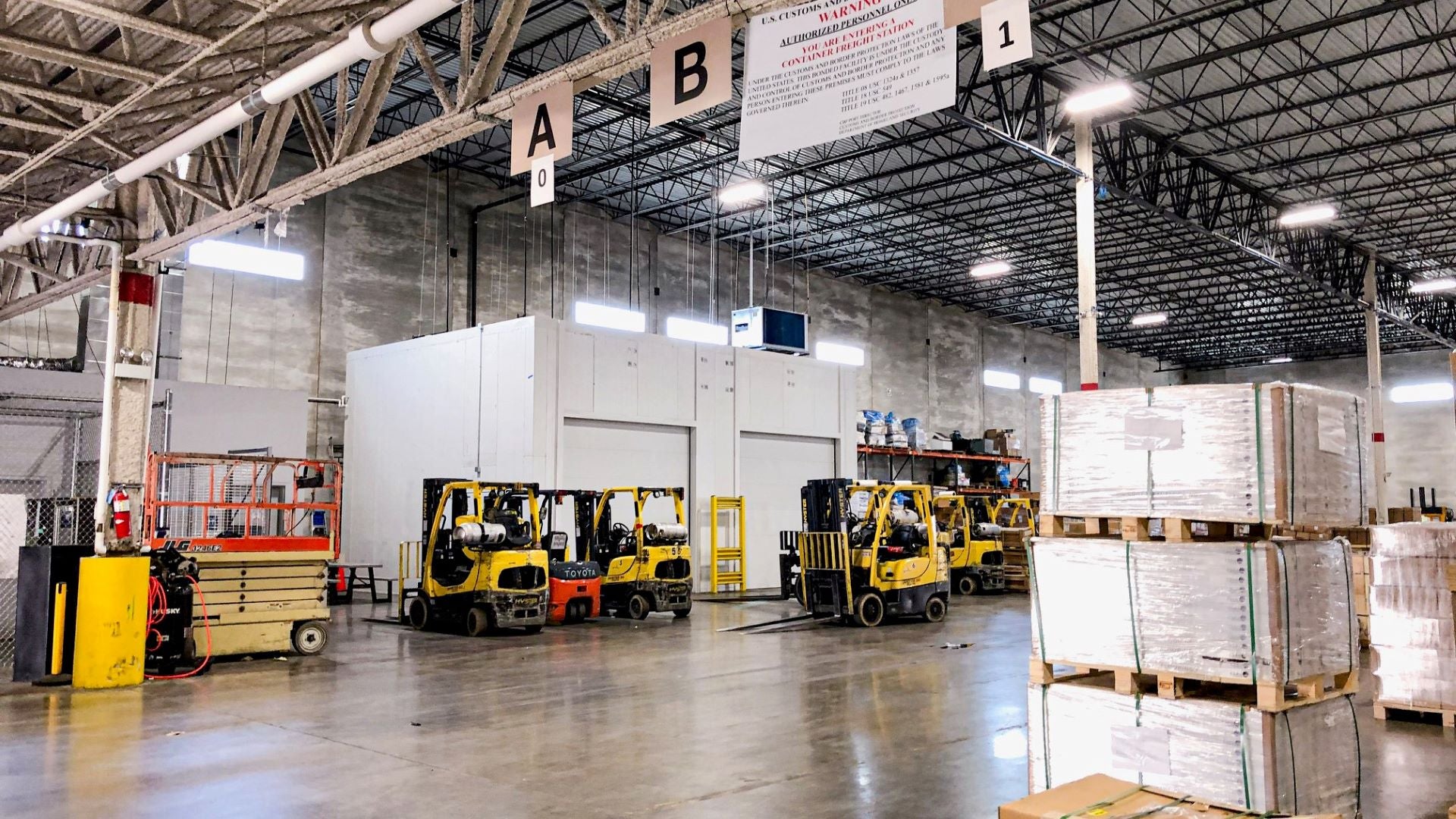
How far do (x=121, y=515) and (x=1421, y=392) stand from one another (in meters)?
43.1

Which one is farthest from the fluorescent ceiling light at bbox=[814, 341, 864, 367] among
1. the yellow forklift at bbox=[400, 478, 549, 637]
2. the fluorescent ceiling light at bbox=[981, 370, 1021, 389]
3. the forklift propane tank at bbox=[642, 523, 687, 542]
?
the yellow forklift at bbox=[400, 478, 549, 637]

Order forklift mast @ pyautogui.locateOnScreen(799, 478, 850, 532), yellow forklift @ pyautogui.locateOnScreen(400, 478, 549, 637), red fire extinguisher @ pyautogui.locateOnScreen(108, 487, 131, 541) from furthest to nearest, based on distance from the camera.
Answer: forklift mast @ pyautogui.locateOnScreen(799, 478, 850, 532)
yellow forklift @ pyautogui.locateOnScreen(400, 478, 549, 637)
red fire extinguisher @ pyautogui.locateOnScreen(108, 487, 131, 541)

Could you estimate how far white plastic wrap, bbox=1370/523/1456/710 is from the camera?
8211mm

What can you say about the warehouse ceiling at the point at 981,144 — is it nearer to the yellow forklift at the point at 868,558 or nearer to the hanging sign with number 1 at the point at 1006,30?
the hanging sign with number 1 at the point at 1006,30

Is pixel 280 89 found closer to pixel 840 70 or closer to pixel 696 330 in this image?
pixel 840 70

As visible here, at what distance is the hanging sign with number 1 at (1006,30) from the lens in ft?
17.6

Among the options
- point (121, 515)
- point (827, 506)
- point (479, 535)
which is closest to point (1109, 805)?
point (121, 515)

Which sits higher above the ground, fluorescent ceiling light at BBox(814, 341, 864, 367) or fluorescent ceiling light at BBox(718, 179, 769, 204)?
fluorescent ceiling light at BBox(718, 179, 769, 204)

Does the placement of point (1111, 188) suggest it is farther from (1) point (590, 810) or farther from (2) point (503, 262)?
(1) point (590, 810)

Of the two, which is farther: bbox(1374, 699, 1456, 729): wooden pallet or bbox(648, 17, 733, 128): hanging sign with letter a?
bbox(1374, 699, 1456, 729): wooden pallet

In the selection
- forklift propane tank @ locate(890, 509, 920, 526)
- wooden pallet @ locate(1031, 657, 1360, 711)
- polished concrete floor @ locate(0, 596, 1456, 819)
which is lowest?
polished concrete floor @ locate(0, 596, 1456, 819)

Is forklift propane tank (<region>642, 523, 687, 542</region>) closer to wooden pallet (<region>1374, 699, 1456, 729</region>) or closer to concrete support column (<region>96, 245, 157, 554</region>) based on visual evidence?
concrete support column (<region>96, 245, 157, 554</region>)

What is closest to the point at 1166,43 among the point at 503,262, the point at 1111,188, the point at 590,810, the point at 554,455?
the point at 1111,188

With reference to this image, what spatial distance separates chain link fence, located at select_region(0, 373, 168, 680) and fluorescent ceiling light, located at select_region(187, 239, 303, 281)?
4.17 meters
